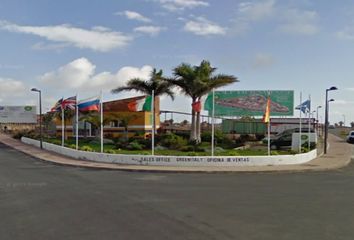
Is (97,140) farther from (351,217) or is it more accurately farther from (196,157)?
(351,217)

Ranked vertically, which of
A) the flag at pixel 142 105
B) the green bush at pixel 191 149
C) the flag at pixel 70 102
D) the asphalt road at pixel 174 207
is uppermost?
the flag at pixel 70 102

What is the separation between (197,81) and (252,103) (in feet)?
68.4

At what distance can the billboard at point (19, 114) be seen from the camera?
79562mm

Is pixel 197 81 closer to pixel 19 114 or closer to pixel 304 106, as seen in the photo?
pixel 304 106

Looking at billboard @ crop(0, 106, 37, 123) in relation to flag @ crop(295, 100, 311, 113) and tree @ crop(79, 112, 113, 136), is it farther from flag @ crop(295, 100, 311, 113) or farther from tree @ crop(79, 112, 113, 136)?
flag @ crop(295, 100, 311, 113)

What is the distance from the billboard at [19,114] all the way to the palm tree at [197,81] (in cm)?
4771

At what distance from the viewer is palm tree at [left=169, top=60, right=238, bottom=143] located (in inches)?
1470

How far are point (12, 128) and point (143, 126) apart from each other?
41747 mm

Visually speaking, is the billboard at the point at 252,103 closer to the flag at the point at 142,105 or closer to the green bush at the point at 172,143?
the green bush at the point at 172,143

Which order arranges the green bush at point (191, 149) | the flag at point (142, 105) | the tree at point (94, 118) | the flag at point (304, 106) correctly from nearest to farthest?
the flag at point (142, 105) → the green bush at point (191, 149) → the flag at point (304, 106) → the tree at point (94, 118)

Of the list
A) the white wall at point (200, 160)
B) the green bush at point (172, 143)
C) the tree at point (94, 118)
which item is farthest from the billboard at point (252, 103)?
the white wall at point (200, 160)

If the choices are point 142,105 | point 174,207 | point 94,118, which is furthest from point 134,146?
point 174,207

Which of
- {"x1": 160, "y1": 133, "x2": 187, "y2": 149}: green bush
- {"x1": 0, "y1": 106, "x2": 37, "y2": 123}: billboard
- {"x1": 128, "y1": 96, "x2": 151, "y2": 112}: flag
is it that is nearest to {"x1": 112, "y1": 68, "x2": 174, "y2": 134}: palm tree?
{"x1": 160, "y1": 133, "x2": 187, "y2": 149}: green bush

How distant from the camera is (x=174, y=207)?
476 inches
